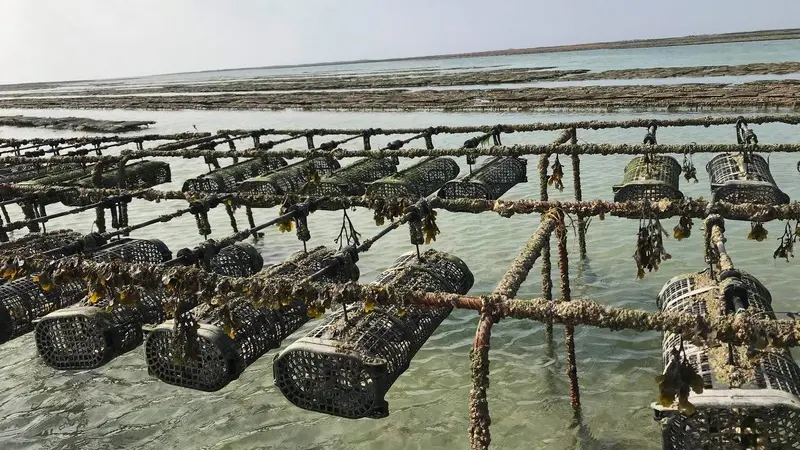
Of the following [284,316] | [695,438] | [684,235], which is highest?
[684,235]

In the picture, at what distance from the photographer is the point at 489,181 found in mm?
9141

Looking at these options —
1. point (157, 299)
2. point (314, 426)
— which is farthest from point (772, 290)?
point (157, 299)

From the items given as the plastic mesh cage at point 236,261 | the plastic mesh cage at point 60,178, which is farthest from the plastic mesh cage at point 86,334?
the plastic mesh cage at point 60,178

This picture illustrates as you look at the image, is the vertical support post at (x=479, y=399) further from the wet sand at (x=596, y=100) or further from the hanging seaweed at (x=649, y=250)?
the wet sand at (x=596, y=100)

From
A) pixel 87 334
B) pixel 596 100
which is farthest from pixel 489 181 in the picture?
pixel 596 100

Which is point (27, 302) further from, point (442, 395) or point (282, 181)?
point (442, 395)

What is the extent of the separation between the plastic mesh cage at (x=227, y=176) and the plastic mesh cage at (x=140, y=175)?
128 cm

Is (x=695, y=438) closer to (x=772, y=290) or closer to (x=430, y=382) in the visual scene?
(x=430, y=382)

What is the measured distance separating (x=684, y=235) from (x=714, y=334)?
8.43ft

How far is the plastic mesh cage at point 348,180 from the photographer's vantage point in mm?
9344

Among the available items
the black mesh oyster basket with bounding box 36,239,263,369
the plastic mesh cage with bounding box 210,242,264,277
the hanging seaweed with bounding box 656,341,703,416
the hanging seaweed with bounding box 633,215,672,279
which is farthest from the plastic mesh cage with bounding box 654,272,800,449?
the plastic mesh cage with bounding box 210,242,264,277

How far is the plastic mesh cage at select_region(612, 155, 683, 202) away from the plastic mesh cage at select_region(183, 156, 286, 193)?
242 inches

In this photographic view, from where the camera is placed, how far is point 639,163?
9.23 metres

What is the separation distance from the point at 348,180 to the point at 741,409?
6.70 metres
